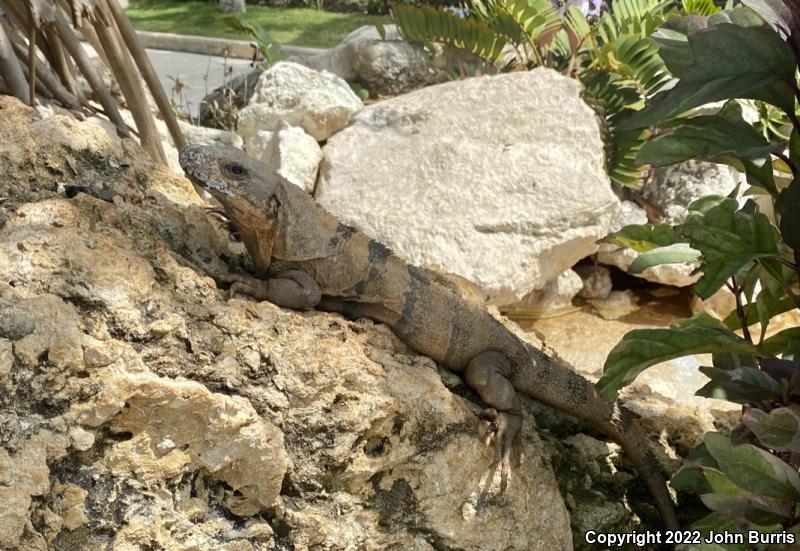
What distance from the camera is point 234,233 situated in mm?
3129

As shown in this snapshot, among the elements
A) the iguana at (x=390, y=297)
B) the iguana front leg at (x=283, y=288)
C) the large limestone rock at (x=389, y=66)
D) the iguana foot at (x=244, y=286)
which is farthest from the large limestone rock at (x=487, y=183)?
the iguana foot at (x=244, y=286)

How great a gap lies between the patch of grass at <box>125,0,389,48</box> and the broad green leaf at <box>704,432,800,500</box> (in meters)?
11.6

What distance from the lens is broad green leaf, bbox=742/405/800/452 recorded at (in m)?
2.06

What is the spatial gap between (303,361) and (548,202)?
370 cm

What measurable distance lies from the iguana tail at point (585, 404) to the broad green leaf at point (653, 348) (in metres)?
0.75

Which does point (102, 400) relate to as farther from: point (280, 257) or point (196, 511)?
point (280, 257)

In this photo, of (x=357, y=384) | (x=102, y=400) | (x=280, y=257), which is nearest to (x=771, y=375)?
(x=357, y=384)

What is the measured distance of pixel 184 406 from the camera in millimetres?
2078

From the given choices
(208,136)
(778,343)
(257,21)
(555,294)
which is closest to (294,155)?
Result: (208,136)

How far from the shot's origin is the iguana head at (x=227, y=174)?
2740 mm

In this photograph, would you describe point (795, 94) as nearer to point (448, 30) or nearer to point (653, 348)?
point (653, 348)

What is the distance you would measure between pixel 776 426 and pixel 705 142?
0.84 m

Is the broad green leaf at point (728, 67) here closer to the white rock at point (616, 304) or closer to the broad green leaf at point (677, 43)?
the broad green leaf at point (677, 43)

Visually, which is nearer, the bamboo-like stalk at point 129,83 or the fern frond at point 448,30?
the bamboo-like stalk at point 129,83
